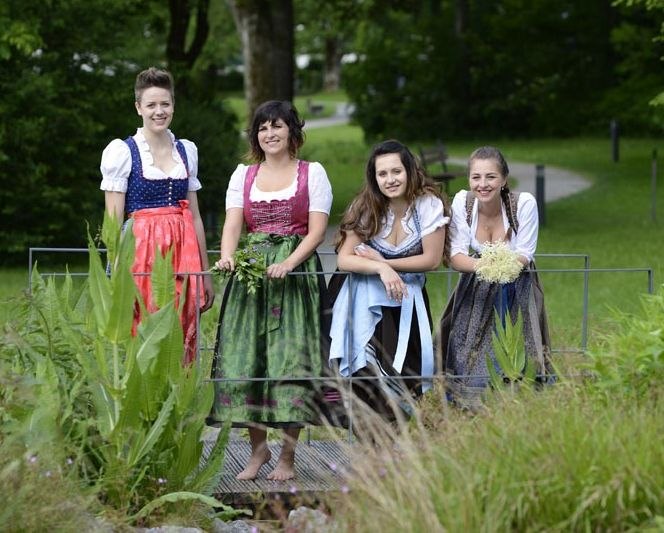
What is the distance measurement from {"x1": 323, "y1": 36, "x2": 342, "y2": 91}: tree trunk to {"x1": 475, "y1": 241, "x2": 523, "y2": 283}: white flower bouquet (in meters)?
71.4

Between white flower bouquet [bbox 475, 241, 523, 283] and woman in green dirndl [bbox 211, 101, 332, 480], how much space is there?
72cm

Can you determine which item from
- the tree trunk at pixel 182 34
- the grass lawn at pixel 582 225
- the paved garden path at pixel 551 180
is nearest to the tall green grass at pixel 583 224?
the grass lawn at pixel 582 225

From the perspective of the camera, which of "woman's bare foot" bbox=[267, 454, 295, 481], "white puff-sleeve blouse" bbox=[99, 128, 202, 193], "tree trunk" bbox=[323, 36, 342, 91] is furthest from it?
"tree trunk" bbox=[323, 36, 342, 91]

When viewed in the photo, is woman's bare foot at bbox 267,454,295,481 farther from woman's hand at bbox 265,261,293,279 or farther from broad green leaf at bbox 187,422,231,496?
woman's hand at bbox 265,261,293,279

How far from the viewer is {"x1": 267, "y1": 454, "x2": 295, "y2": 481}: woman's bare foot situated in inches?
249

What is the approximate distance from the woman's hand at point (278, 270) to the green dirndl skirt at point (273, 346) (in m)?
0.16

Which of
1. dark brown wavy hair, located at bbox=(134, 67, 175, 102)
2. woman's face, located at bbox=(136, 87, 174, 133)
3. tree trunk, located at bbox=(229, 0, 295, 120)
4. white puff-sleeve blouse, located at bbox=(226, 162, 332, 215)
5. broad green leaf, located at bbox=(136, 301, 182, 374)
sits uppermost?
tree trunk, located at bbox=(229, 0, 295, 120)

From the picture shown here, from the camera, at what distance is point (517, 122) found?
40469 mm

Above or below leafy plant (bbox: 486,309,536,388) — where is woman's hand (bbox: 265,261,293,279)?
above

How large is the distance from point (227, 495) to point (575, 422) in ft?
6.76

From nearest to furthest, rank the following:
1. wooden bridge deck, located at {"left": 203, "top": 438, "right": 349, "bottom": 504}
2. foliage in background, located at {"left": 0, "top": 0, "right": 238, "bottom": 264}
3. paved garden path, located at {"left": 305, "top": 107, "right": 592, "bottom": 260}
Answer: wooden bridge deck, located at {"left": 203, "top": 438, "right": 349, "bottom": 504}
foliage in background, located at {"left": 0, "top": 0, "right": 238, "bottom": 264}
paved garden path, located at {"left": 305, "top": 107, "right": 592, "bottom": 260}

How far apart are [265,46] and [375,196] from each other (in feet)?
44.0

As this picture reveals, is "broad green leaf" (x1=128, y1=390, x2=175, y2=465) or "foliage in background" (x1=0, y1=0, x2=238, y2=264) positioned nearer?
"broad green leaf" (x1=128, y1=390, x2=175, y2=465)

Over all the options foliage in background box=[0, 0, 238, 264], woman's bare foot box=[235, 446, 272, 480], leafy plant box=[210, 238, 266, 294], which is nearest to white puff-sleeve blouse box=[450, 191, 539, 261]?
leafy plant box=[210, 238, 266, 294]
